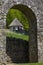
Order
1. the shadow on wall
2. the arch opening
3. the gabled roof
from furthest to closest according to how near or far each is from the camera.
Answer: the gabled roof, the shadow on wall, the arch opening

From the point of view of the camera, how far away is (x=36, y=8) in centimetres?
1627

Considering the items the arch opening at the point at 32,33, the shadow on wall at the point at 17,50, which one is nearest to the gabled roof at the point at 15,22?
the shadow on wall at the point at 17,50

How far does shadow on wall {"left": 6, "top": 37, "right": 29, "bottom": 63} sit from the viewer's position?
56.2ft

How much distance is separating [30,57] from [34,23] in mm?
1986

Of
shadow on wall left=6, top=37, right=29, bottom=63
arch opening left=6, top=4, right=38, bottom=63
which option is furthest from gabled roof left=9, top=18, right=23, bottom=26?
arch opening left=6, top=4, right=38, bottom=63

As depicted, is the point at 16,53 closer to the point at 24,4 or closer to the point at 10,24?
the point at 24,4

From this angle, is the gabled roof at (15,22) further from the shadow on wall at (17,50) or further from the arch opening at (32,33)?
the arch opening at (32,33)

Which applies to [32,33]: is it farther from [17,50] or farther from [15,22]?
[15,22]

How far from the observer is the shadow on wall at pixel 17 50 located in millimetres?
17141

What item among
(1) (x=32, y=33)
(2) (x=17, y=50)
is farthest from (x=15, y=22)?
(1) (x=32, y=33)

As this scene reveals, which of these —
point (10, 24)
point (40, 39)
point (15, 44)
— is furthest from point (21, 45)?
point (10, 24)

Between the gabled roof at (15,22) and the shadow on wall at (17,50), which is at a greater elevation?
the gabled roof at (15,22)

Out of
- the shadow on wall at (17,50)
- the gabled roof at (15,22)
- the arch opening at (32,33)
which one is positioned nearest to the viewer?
the arch opening at (32,33)

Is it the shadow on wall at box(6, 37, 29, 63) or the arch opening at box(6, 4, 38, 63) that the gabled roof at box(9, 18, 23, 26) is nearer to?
the shadow on wall at box(6, 37, 29, 63)
